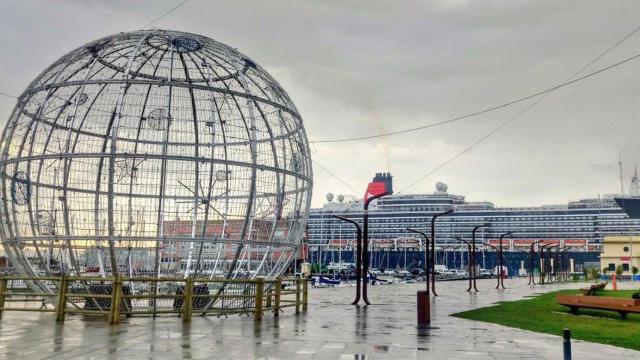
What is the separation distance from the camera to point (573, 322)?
1511 centimetres

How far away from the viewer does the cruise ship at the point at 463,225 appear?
132125 millimetres

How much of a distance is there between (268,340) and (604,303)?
1099 cm

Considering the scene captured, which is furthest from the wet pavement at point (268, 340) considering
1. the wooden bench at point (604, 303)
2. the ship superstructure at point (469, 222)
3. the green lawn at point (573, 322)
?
the ship superstructure at point (469, 222)

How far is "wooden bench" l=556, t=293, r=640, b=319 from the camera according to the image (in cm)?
1522

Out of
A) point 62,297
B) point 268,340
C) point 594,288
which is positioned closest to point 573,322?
point 268,340

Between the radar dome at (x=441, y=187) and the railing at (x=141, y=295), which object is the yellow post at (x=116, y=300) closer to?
the railing at (x=141, y=295)

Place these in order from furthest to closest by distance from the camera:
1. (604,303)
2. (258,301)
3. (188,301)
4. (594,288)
Result: 1. (594,288)
2. (604,303)
3. (258,301)
4. (188,301)

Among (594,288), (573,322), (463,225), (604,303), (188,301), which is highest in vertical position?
(463,225)

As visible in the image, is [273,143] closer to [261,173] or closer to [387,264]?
[261,173]

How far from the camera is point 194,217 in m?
13.8

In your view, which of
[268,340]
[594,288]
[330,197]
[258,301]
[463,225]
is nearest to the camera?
[268,340]

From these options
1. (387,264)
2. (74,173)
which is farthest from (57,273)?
(387,264)

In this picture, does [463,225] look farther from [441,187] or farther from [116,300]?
[116,300]

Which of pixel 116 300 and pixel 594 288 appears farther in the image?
pixel 594 288
